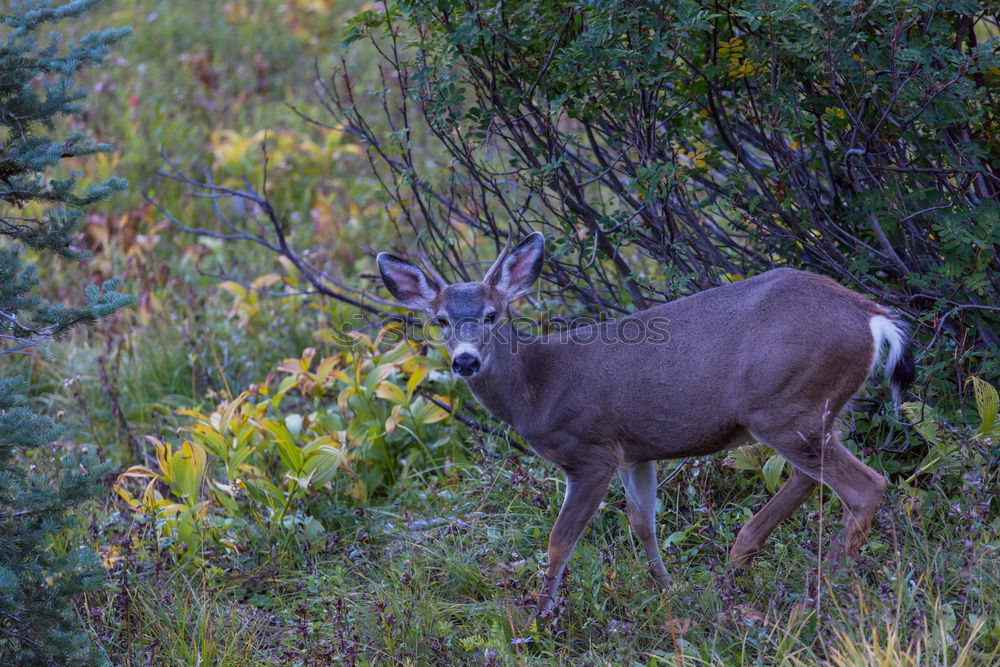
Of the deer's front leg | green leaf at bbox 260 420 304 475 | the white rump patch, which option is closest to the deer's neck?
the deer's front leg

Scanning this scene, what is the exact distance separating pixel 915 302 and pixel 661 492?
1.55 m

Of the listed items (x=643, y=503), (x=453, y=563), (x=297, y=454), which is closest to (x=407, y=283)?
(x=297, y=454)

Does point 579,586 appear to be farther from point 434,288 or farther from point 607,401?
point 434,288

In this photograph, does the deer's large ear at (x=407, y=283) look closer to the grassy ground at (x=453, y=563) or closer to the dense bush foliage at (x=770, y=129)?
the dense bush foliage at (x=770, y=129)

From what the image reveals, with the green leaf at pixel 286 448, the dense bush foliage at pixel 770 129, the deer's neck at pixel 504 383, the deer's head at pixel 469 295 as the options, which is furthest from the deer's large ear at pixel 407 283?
the green leaf at pixel 286 448

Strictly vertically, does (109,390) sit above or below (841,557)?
above

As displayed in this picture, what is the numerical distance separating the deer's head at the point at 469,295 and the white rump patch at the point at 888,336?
1551 millimetres

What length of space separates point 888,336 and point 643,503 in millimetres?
1321

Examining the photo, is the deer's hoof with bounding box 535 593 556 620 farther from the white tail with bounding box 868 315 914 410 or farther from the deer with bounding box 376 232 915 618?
the white tail with bounding box 868 315 914 410

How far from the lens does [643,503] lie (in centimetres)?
474

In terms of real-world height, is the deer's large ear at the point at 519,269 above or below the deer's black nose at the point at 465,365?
above

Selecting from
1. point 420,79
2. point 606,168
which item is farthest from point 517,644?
point 420,79

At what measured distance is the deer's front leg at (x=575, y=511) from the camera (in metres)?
4.50

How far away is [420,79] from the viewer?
5211mm
